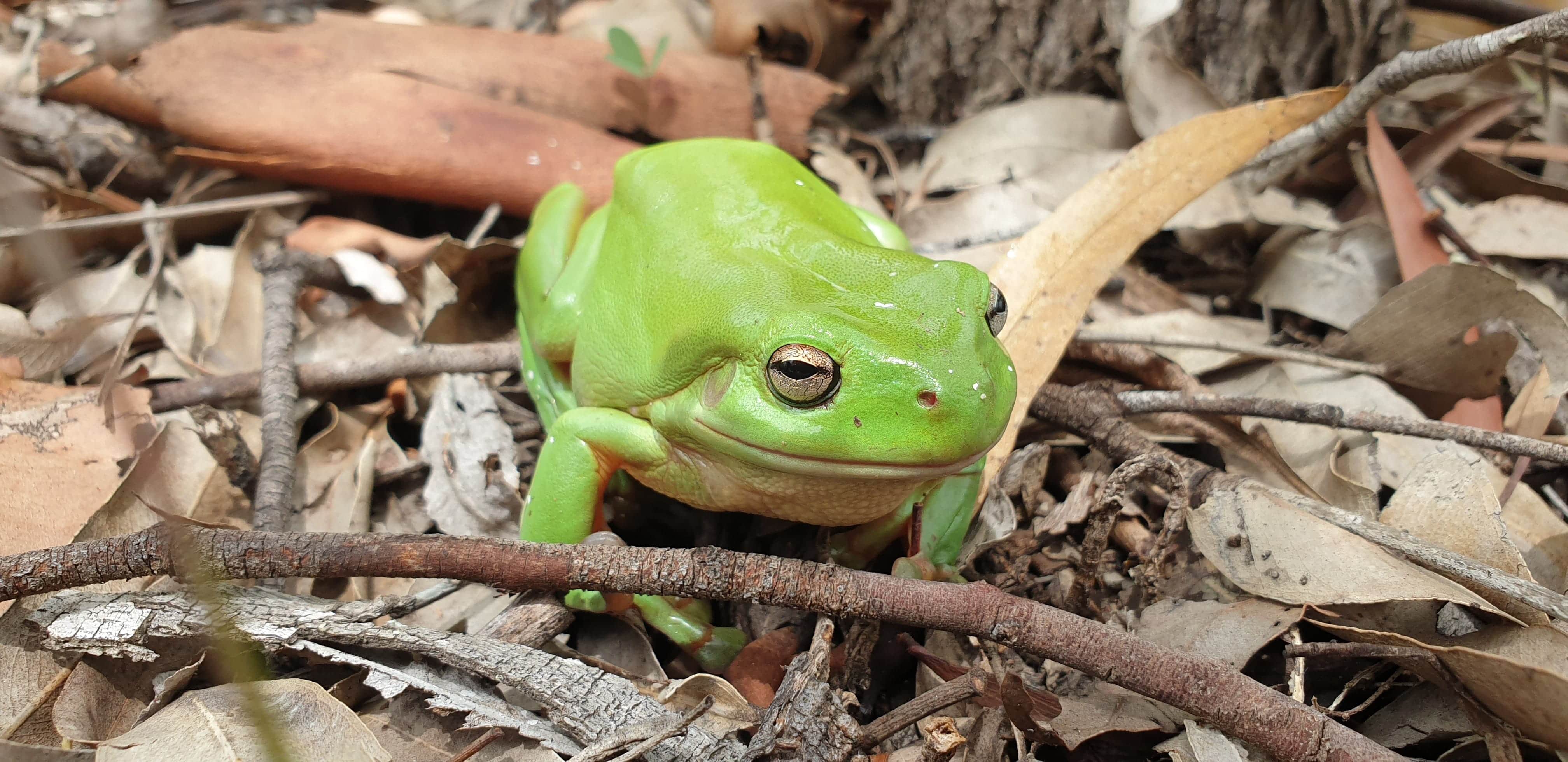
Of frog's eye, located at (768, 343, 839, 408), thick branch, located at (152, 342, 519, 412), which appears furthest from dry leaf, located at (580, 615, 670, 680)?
thick branch, located at (152, 342, 519, 412)

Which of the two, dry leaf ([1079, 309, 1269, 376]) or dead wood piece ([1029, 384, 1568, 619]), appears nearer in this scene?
dead wood piece ([1029, 384, 1568, 619])

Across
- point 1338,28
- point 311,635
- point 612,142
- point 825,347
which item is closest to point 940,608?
point 825,347

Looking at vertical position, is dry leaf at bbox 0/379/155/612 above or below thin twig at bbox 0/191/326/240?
below

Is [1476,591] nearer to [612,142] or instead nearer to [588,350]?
[588,350]

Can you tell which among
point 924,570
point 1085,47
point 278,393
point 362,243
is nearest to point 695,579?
point 924,570

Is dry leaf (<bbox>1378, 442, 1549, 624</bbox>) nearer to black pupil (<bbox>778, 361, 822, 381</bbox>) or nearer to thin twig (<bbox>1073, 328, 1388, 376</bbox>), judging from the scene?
thin twig (<bbox>1073, 328, 1388, 376</bbox>)

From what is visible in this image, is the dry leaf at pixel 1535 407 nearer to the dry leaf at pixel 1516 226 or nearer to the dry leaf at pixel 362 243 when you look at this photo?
the dry leaf at pixel 1516 226

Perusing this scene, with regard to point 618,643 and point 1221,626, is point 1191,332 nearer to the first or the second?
point 1221,626
